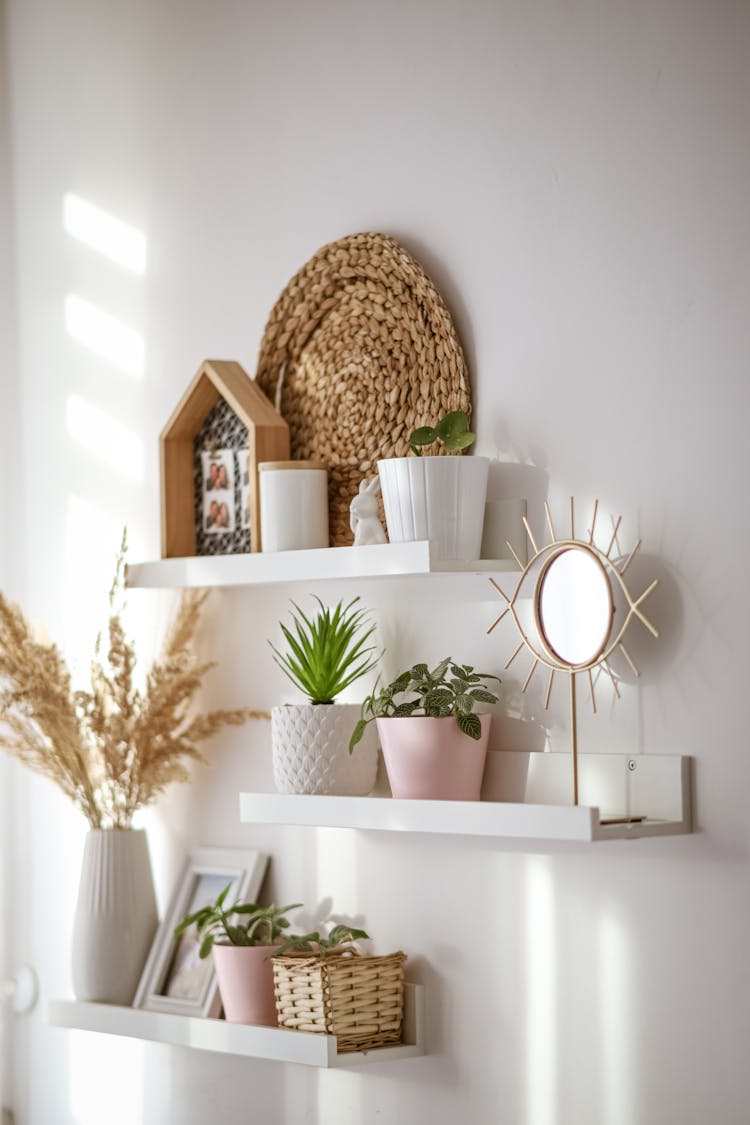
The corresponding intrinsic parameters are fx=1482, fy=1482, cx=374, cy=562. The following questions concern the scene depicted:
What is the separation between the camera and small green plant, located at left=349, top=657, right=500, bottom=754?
1.77 m

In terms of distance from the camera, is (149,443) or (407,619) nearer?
(407,619)

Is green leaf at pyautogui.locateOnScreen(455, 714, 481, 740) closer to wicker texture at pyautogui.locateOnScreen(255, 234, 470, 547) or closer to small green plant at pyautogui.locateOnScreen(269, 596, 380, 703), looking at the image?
small green plant at pyautogui.locateOnScreen(269, 596, 380, 703)

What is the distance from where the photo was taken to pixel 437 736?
1.77 meters

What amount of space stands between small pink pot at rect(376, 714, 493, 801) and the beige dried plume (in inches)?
16.0

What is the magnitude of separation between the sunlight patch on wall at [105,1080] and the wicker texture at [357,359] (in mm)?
914

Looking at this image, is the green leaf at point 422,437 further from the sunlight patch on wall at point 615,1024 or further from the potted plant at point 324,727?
the sunlight patch on wall at point 615,1024

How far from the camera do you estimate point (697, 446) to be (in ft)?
5.43

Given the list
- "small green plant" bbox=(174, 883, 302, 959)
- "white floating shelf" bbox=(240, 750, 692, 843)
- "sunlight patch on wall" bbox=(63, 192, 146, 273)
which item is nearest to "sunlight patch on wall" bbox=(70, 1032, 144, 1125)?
"small green plant" bbox=(174, 883, 302, 959)

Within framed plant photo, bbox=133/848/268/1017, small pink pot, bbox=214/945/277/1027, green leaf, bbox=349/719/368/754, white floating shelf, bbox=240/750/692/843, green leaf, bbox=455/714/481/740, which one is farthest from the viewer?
framed plant photo, bbox=133/848/268/1017

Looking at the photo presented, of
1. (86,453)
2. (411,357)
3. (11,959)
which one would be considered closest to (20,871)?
(11,959)

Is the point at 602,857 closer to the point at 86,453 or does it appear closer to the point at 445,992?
the point at 445,992

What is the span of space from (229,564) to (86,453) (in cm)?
56

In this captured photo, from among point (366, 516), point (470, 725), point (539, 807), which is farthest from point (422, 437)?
point (539, 807)

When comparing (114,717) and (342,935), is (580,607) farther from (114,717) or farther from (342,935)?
(114,717)
